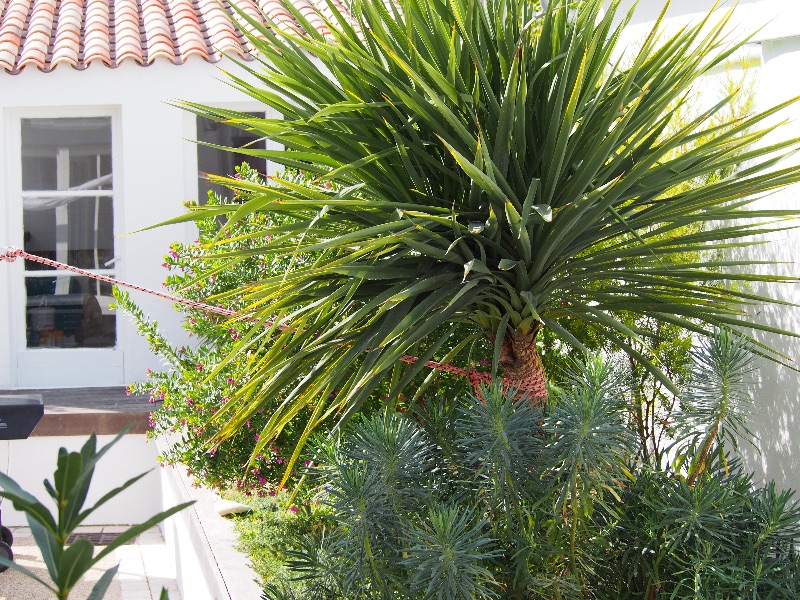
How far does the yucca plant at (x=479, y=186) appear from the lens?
2535mm

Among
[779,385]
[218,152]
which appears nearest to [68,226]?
[218,152]

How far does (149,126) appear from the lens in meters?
7.80

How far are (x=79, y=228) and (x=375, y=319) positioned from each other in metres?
→ 6.02

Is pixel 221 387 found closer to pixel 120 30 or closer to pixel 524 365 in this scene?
pixel 524 365

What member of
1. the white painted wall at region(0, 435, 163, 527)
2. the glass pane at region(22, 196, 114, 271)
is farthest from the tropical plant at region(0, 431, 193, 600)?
the glass pane at region(22, 196, 114, 271)

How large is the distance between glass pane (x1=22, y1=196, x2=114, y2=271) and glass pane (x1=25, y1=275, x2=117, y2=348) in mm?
167

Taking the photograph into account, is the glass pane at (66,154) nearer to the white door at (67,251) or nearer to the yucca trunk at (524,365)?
the white door at (67,251)

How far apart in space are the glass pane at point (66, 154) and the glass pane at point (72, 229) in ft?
0.46

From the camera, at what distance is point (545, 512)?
2.39 m

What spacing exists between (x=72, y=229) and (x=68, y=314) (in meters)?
0.71

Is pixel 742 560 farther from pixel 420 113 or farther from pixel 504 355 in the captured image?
pixel 420 113

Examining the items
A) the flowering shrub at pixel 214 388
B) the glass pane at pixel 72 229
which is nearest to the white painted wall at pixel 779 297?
the flowering shrub at pixel 214 388

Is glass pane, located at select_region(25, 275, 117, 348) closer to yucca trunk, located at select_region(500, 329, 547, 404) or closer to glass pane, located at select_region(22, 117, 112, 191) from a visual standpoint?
glass pane, located at select_region(22, 117, 112, 191)

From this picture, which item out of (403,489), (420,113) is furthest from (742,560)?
(420,113)
